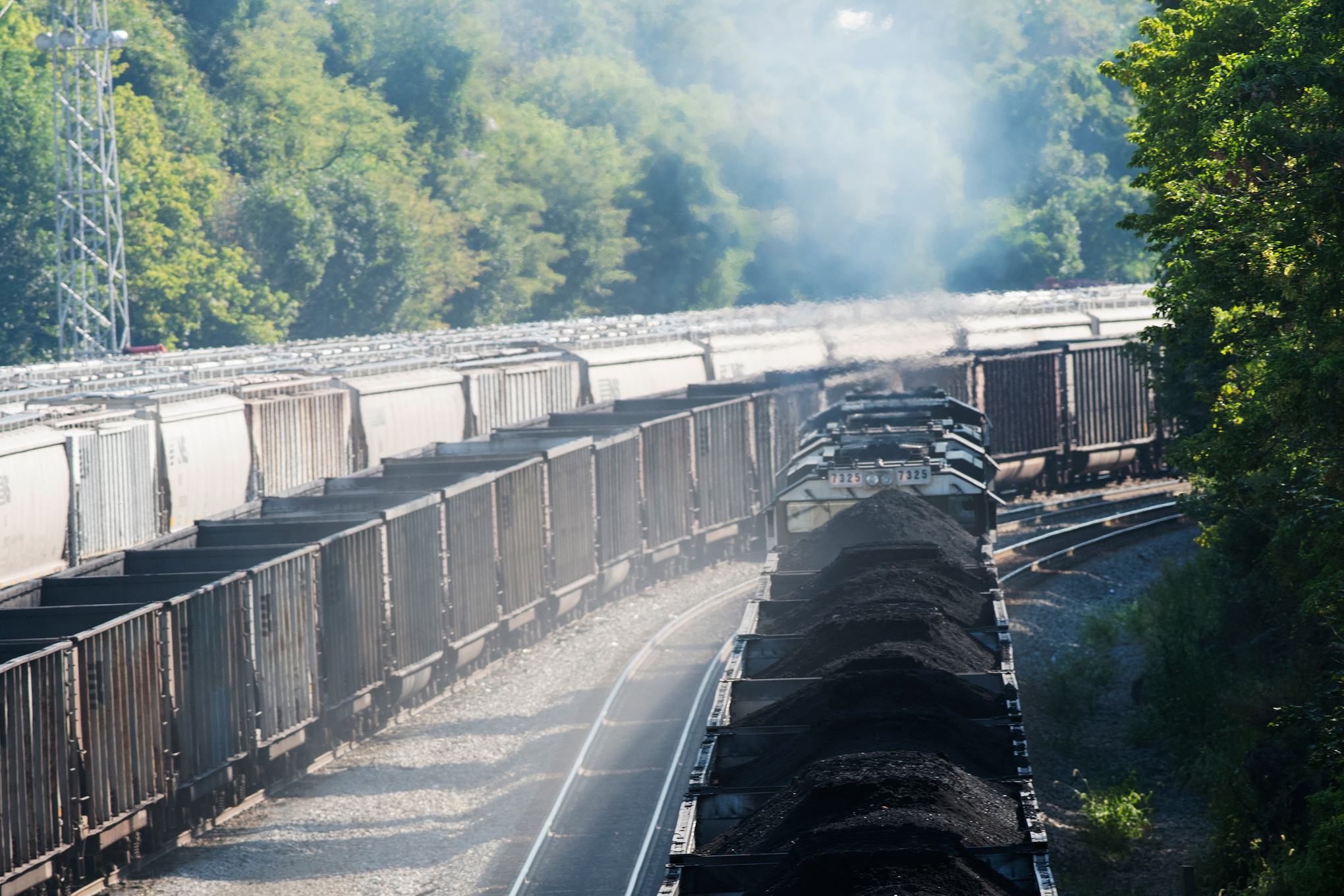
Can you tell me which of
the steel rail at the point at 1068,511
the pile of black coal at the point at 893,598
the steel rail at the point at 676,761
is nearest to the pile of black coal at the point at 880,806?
the pile of black coal at the point at 893,598

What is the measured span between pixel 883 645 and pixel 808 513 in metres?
6.57

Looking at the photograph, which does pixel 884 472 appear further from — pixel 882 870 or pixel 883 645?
pixel 882 870

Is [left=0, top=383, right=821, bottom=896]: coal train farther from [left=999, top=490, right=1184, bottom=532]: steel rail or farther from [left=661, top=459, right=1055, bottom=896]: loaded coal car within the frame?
[left=999, top=490, right=1184, bottom=532]: steel rail

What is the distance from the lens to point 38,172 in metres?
60.8

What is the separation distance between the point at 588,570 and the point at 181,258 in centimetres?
4806

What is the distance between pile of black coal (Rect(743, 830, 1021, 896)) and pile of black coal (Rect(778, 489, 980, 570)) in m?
7.95

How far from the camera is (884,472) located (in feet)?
59.8

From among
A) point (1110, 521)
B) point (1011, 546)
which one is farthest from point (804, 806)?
point (1110, 521)

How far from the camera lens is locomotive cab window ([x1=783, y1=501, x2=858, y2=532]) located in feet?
60.3

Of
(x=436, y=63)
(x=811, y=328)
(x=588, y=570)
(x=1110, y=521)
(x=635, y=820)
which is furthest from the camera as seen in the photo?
(x=436, y=63)

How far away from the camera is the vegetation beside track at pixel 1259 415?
11.8 m

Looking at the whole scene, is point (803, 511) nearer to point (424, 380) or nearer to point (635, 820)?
point (635, 820)

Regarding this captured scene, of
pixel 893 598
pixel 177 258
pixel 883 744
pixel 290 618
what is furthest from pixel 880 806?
pixel 177 258

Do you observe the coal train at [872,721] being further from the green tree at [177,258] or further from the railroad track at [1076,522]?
the green tree at [177,258]
